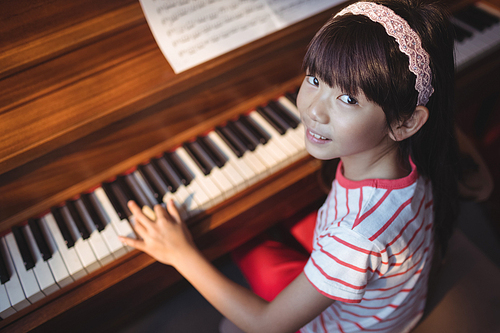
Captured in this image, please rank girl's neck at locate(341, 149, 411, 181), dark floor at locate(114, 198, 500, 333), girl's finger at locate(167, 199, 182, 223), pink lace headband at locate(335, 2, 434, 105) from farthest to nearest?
1. dark floor at locate(114, 198, 500, 333)
2. girl's finger at locate(167, 199, 182, 223)
3. girl's neck at locate(341, 149, 411, 181)
4. pink lace headband at locate(335, 2, 434, 105)

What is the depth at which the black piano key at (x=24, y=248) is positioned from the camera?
103 centimetres

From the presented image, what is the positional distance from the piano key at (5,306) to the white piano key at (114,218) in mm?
347

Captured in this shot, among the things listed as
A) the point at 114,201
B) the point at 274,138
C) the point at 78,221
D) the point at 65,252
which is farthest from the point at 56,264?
the point at 274,138

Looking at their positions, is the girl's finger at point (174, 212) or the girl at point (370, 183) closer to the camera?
the girl at point (370, 183)

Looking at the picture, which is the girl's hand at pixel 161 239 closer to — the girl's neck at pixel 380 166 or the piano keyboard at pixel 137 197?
the piano keyboard at pixel 137 197

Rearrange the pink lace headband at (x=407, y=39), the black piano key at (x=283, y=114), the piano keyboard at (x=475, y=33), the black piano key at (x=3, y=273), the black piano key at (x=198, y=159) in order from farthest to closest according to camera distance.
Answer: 1. the piano keyboard at (x=475, y=33)
2. the black piano key at (x=283, y=114)
3. the black piano key at (x=198, y=159)
4. the black piano key at (x=3, y=273)
5. the pink lace headband at (x=407, y=39)

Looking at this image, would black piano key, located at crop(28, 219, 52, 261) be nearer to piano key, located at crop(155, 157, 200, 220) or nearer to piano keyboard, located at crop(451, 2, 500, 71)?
piano key, located at crop(155, 157, 200, 220)

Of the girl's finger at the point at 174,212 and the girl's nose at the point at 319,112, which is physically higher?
the girl's nose at the point at 319,112

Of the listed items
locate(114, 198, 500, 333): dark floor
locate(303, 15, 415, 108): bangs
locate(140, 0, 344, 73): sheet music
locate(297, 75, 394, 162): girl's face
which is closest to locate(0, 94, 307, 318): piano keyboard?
locate(140, 0, 344, 73): sheet music

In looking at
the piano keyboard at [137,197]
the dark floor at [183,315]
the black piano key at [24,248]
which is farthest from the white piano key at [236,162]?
the dark floor at [183,315]

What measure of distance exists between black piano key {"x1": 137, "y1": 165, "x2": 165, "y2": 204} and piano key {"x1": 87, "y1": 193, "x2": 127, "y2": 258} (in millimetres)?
172

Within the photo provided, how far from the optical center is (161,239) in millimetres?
1072

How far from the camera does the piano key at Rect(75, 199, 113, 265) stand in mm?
1064

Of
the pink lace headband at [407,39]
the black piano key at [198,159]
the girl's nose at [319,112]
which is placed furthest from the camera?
the black piano key at [198,159]
